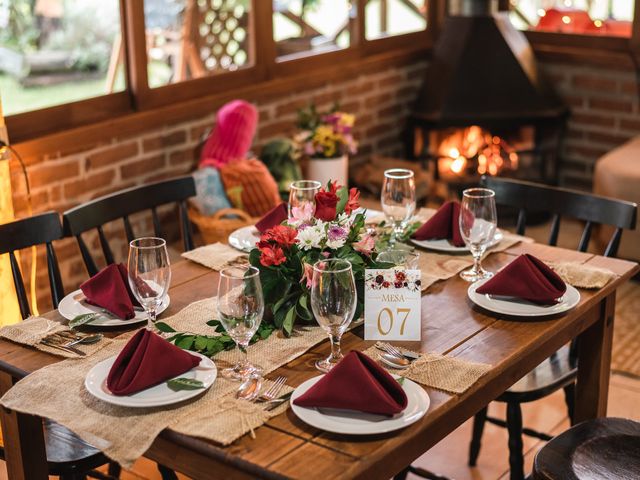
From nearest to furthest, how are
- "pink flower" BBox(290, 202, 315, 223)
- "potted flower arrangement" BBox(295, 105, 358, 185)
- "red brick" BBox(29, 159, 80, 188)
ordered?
1. "pink flower" BBox(290, 202, 315, 223)
2. "red brick" BBox(29, 159, 80, 188)
3. "potted flower arrangement" BBox(295, 105, 358, 185)

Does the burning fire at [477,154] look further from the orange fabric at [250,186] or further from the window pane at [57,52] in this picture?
the window pane at [57,52]

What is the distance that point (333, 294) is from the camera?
1822mm

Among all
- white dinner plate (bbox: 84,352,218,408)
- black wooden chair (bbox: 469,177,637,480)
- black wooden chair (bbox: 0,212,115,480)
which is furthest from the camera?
black wooden chair (bbox: 469,177,637,480)

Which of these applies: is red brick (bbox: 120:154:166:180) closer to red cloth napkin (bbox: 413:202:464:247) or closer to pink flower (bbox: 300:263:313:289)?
red cloth napkin (bbox: 413:202:464:247)

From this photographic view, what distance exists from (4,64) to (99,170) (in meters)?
0.54

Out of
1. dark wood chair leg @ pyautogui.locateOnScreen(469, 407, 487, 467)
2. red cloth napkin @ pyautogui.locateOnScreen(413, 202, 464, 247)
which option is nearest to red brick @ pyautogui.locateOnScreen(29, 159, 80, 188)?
red cloth napkin @ pyautogui.locateOnScreen(413, 202, 464, 247)

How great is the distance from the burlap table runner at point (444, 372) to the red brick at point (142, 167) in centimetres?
223

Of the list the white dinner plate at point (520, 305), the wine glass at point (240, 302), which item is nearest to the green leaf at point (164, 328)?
the wine glass at point (240, 302)

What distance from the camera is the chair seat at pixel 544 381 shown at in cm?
255

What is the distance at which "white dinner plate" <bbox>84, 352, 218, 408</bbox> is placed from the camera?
1.76 metres

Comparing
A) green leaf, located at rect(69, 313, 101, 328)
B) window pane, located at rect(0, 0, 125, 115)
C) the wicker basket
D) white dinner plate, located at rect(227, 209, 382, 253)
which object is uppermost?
window pane, located at rect(0, 0, 125, 115)

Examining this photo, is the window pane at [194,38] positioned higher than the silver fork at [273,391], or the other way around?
the window pane at [194,38]

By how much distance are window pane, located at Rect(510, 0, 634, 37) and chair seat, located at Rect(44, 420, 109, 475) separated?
13.1ft

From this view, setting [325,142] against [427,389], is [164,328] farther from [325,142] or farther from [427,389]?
[325,142]
